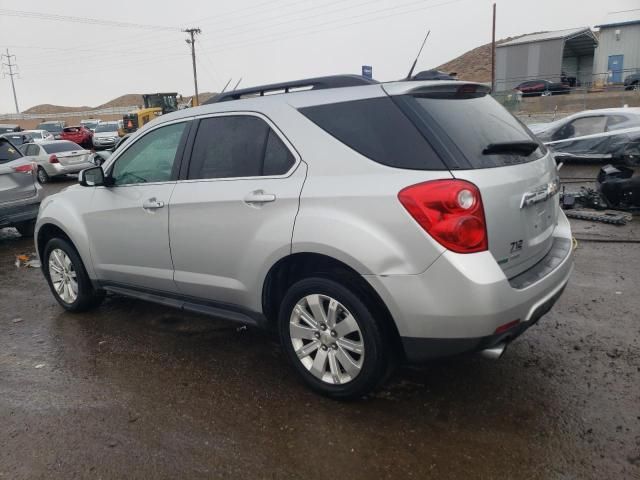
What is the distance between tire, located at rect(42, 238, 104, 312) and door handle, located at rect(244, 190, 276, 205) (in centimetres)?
228

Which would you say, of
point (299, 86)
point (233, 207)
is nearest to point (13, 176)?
point (233, 207)

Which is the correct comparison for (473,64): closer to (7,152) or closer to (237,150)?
(7,152)

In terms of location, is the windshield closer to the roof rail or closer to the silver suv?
the silver suv

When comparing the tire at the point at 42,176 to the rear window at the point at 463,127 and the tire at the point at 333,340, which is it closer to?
the tire at the point at 333,340

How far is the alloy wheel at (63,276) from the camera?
4.94 meters

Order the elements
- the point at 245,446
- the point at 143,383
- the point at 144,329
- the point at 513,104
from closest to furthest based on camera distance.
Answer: the point at 245,446, the point at 143,383, the point at 144,329, the point at 513,104

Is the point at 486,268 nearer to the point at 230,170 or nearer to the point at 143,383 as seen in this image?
the point at 230,170

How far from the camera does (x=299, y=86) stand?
3.51 metres

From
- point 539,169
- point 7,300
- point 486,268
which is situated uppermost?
point 539,169

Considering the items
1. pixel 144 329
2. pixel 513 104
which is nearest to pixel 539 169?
pixel 144 329

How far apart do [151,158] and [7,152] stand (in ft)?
18.2

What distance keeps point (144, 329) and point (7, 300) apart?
213 cm

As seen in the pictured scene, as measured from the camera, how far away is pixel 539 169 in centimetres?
315

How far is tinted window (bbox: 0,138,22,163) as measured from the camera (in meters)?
8.24
